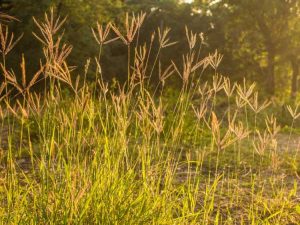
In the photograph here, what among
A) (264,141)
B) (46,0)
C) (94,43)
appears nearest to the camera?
(264,141)

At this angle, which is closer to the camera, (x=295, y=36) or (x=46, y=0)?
(x=46, y=0)

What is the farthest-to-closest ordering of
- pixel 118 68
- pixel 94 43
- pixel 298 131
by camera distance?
pixel 118 68 < pixel 94 43 < pixel 298 131

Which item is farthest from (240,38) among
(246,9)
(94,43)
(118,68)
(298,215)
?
(298,215)

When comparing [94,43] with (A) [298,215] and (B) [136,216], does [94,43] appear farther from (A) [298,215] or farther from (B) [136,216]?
(B) [136,216]

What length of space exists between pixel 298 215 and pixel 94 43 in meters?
11.9

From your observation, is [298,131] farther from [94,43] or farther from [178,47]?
[178,47]

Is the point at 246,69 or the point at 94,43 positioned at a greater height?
the point at 94,43

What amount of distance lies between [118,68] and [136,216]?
58.4ft

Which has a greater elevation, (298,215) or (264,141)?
(264,141)

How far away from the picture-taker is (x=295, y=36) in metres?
23.1

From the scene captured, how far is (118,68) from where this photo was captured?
66.7 feet

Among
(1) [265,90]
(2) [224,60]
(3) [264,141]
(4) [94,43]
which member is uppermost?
(3) [264,141]

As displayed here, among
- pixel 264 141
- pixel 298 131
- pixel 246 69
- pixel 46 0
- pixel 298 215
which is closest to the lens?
pixel 264 141

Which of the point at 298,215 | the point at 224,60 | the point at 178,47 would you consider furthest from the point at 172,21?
the point at 298,215
